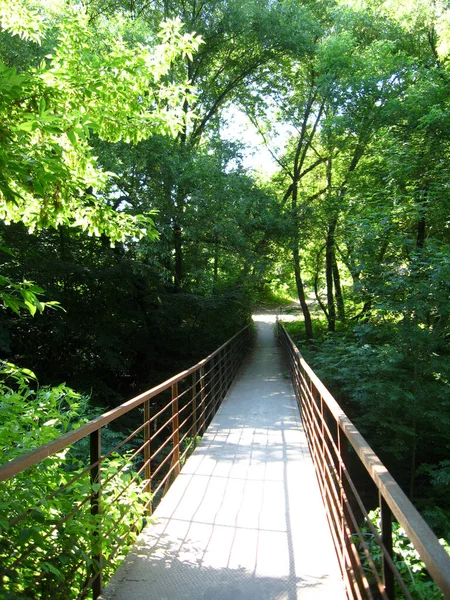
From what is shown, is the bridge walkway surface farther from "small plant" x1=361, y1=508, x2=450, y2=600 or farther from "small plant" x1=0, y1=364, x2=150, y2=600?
"small plant" x1=361, y1=508, x2=450, y2=600

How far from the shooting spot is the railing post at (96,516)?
236 cm

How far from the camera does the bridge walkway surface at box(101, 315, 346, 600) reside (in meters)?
2.51

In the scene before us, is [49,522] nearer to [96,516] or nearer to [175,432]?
[96,516]

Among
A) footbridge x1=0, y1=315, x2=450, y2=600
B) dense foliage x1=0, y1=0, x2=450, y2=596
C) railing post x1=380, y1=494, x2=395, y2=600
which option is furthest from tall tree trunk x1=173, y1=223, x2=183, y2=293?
railing post x1=380, y1=494, x2=395, y2=600

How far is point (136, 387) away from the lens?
13734 mm

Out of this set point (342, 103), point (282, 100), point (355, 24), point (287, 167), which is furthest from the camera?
point (287, 167)

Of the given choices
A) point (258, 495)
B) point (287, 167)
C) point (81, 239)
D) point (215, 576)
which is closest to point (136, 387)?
point (81, 239)

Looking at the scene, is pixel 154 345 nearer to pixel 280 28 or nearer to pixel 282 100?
pixel 280 28

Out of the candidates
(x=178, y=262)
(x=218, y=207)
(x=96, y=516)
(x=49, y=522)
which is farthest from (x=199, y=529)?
(x=178, y=262)

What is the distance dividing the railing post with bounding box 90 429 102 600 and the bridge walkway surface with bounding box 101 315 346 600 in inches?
Result: 3.8

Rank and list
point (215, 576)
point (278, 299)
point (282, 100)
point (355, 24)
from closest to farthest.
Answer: point (215, 576)
point (355, 24)
point (282, 100)
point (278, 299)

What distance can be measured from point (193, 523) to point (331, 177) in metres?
20.7

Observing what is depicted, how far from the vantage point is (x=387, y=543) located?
68.3 inches

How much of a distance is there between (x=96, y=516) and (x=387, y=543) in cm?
150
